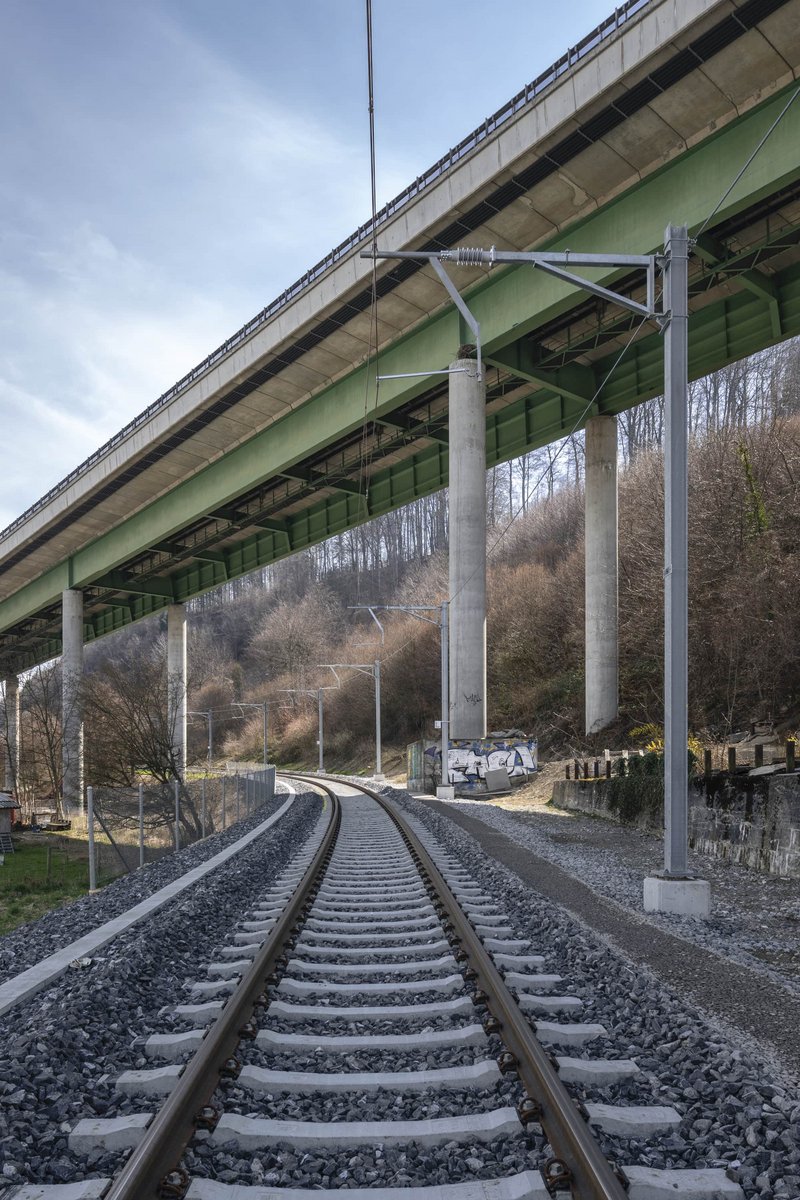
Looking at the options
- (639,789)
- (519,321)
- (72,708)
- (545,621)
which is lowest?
(639,789)

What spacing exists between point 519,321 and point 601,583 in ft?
34.7

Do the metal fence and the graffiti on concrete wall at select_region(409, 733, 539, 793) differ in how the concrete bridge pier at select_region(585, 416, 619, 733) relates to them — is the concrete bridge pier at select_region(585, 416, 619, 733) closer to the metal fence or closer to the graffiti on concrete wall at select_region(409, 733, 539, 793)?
the graffiti on concrete wall at select_region(409, 733, 539, 793)

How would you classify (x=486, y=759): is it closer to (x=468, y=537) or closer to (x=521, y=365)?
(x=468, y=537)

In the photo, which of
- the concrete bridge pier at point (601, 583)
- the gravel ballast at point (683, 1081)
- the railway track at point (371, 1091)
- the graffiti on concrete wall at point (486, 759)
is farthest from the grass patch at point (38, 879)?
the concrete bridge pier at point (601, 583)

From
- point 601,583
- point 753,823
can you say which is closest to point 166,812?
point 753,823

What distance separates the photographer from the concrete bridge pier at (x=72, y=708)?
4650 centimetres

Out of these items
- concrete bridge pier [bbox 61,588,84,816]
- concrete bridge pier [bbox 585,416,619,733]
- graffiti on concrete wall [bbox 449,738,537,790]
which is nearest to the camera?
graffiti on concrete wall [bbox 449,738,537,790]

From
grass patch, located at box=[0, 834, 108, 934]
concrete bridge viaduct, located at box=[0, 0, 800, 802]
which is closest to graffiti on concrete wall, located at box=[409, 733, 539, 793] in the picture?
concrete bridge viaduct, located at box=[0, 0, 800, 802]

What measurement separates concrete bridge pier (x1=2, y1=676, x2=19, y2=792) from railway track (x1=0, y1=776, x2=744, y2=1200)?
178 ft

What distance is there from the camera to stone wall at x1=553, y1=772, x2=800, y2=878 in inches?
466

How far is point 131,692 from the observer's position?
38.4 meters

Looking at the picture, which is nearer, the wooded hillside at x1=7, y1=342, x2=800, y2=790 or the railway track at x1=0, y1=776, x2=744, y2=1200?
the railway track at x1=0, y1=776, x2=744, y2=1200

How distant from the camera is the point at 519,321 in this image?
24797mm

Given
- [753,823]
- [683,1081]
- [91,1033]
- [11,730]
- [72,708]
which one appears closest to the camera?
[683,1081]
